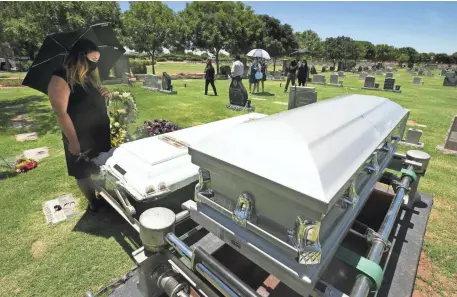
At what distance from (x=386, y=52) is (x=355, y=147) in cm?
10060

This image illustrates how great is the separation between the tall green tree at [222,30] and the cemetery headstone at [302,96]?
79.5ft

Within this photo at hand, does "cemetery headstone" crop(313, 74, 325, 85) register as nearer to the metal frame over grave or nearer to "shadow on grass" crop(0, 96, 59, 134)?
the metal frame over grave

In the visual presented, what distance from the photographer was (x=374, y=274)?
151 cm

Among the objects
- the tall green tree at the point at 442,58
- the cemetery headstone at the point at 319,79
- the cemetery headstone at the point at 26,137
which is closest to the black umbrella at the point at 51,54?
the cemetery headstone at the point at 26,137

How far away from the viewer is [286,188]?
1.35 meters

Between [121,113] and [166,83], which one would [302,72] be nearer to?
[166,83]

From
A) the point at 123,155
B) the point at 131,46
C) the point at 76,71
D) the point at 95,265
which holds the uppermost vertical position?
the point at 131,46

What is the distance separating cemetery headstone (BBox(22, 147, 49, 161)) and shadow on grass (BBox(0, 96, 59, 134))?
64.3 inches

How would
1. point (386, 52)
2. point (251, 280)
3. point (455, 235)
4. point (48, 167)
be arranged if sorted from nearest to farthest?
point (251, 280), point (455, 235), point (48, 167), point (386, 52)

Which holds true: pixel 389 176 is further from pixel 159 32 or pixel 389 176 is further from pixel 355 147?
pixel 159 32

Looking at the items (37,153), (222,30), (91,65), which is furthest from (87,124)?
(222,30)

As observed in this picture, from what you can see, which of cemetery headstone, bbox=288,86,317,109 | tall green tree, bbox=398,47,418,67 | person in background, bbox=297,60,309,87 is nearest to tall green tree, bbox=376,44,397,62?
tall green tree, bbox=398,47,418,67

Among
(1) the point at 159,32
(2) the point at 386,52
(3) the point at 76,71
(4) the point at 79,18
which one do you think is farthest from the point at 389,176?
(2) the point at 386,52

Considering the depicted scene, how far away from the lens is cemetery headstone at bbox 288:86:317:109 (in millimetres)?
6598
